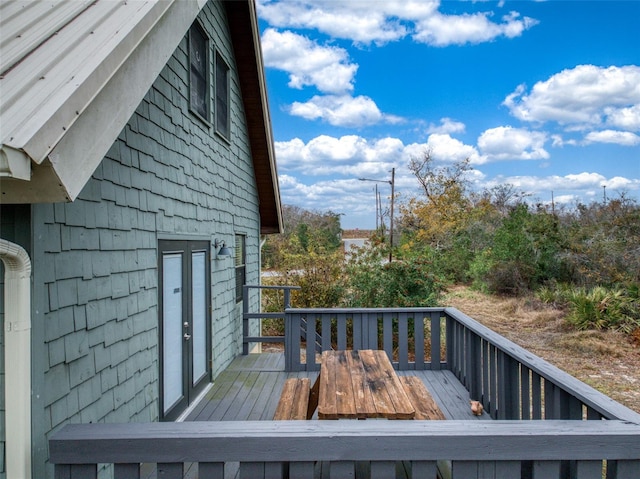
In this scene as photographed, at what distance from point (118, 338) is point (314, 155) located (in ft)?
72.3

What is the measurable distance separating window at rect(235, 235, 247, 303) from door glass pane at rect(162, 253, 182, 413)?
106 inches

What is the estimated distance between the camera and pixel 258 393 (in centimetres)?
493

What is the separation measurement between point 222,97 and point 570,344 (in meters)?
8.31

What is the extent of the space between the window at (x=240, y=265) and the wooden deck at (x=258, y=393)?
1.25 meters

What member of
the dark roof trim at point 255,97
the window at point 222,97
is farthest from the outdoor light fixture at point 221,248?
the dark roof trim at point 255,97

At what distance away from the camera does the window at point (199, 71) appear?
190 inches

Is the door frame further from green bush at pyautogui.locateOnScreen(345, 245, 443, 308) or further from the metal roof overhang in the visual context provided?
green bush at pyautogui.locateOnScreen(345, 245, 443, 308)

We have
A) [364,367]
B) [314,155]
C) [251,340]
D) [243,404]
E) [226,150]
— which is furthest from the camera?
[314,155]

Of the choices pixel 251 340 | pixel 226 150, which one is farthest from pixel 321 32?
pixel 251 340

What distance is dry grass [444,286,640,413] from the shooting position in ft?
22.0

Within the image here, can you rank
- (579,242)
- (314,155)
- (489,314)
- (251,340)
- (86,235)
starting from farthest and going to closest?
(314,155), (579,242), (489,314), (251,340), (86,235)

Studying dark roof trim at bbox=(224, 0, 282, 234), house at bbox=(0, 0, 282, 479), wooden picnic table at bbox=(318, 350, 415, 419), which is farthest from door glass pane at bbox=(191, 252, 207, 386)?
dark roof trim at bbox=(224, 0, 282, 234)

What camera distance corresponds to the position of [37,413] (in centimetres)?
204

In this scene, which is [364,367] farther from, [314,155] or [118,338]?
[314,155]
